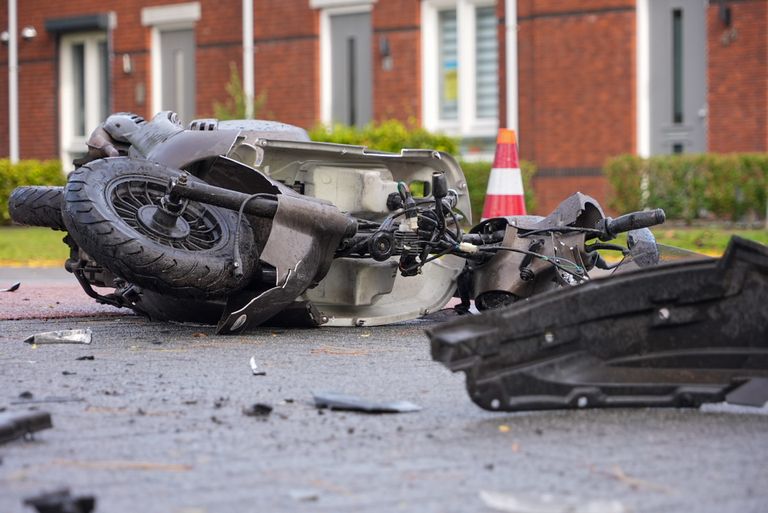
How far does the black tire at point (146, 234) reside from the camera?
624 centimetres

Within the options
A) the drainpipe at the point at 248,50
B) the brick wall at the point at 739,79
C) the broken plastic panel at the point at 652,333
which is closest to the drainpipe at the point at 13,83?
the drainpipe at the point at 248,50

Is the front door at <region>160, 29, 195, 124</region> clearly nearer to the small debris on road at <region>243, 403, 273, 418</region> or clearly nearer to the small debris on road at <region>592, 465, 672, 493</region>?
the small debris on road at <region>243, 403, 273, 418</region>

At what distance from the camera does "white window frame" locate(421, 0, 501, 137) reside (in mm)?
21156

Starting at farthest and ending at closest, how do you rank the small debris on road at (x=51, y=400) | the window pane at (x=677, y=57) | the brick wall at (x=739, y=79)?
the window pane at (x=677, y=57) < the brick wall at (x=739, y=79) < the small debris on road at (x=51, y=400)

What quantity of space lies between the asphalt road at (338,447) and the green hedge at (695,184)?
12.7m

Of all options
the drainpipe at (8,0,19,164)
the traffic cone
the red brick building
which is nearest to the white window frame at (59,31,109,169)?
the red brick building

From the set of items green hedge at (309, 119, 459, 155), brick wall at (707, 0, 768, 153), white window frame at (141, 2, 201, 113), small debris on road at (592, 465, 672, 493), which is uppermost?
white window frame at (141, 2, 201, 113)

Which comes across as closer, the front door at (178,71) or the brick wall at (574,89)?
the brick wall at (574,89)

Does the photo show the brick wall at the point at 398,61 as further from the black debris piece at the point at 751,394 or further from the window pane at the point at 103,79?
the black debris piece at the point at 751,394

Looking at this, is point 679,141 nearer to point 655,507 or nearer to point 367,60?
point 367,60

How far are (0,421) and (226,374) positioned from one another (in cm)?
151

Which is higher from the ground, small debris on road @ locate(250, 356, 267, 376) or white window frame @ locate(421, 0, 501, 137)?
white window frame @ locate(421, 0, 501, 137)

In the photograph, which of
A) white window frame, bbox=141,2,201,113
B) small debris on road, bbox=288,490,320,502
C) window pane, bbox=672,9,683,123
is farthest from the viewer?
white window frame, bbox=141,2,201,113

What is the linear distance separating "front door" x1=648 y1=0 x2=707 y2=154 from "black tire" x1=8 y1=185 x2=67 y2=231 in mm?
13226
